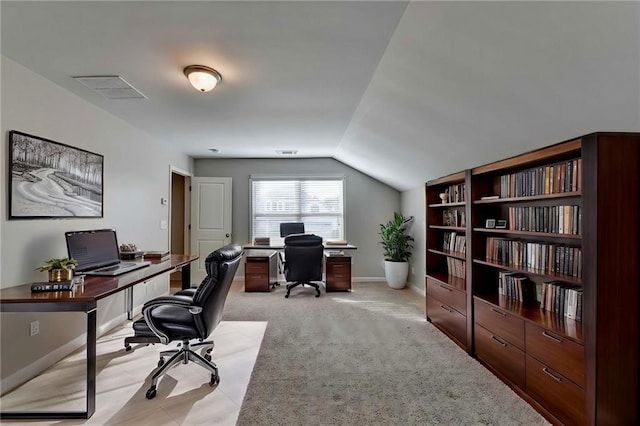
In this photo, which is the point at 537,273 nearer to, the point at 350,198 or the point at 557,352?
the point at 557,352

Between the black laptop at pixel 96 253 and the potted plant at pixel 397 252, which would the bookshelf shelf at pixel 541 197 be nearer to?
the potted plant at pixel 397 252

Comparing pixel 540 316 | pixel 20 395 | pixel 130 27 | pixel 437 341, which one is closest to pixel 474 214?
pixel 540 316

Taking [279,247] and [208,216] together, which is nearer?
[279,247]

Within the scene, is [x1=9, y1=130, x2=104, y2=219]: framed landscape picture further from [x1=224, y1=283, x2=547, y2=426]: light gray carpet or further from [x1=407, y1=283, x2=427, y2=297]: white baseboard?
[x1=407, y1=283, x2=427, y2=297]: white baseboard

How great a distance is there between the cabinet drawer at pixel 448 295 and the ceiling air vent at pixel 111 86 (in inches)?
141

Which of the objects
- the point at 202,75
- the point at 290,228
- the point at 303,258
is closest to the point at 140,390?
the point at 202,75

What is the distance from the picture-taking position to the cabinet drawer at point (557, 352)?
1756mm

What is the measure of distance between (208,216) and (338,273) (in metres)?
2.69

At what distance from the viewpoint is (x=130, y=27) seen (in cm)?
193

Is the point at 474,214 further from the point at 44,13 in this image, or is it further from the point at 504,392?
the point at 44,13

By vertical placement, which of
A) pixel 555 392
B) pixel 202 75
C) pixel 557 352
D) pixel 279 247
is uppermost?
pixel 202 75

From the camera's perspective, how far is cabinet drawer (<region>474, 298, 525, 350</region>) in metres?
2.23

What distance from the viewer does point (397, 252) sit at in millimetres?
5613

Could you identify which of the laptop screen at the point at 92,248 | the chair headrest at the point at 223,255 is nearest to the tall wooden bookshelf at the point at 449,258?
the chair headrest at the point at 223,255
